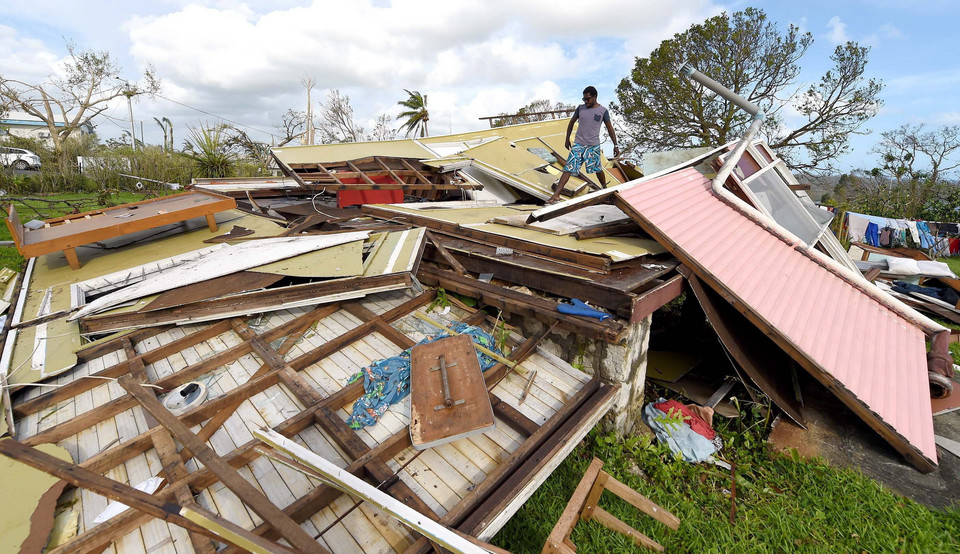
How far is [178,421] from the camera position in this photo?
2.46 metres

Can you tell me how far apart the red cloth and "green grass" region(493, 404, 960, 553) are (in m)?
0.25

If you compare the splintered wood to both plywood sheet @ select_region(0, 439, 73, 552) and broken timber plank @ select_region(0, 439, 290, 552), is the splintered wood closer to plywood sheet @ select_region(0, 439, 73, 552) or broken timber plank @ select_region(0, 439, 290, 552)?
broken timber plank @ select_region(0, 439, 290, 552)

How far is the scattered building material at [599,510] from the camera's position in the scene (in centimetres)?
247

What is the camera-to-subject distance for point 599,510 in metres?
2.95

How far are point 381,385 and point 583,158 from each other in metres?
5.37

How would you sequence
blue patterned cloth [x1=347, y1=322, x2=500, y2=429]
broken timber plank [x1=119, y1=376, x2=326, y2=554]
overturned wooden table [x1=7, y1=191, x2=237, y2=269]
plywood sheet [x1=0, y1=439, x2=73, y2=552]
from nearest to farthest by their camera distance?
broken timber plank [x1=119, y1=376, x2=326, y2=554], plywood sheet [x1=0, y1=439, x2=73, y2=552], blue patterned cloth [x1=347, y1=322, x2=500, y2=429], overturned wooden table [x1=7, y1=191, x2=237, y2=269]

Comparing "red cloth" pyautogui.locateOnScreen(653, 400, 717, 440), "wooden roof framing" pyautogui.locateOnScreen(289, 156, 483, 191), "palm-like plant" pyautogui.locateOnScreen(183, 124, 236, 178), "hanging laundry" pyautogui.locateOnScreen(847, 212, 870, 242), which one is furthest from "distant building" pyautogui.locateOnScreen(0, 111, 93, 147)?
"hanging laundry" pyautogui.locateOnScreen(847, 212, 870, 242)

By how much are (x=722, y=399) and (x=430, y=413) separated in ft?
12.4

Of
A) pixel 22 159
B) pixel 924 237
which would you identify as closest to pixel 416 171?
pixel 924 237

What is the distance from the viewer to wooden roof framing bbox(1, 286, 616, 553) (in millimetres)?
2133

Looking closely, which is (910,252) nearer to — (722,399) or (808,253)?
(808,253)

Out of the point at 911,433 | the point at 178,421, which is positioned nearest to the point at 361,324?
the point at 178,421

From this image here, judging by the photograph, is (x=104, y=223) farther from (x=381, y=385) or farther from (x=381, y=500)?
(x=381, y=500)

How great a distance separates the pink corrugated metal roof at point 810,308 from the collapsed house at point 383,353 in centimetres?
3
